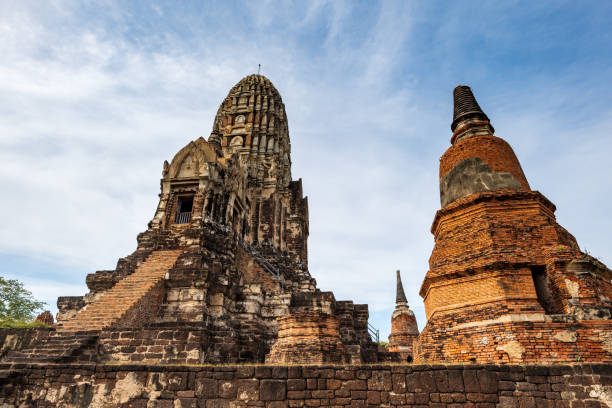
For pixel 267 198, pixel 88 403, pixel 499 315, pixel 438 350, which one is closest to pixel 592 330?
pixel 499 315

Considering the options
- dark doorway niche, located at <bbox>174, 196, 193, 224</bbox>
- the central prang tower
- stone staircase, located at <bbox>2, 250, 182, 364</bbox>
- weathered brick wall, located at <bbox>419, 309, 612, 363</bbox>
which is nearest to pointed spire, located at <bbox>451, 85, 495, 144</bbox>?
weathered brick wall, located at <bbox>419, 309, 612, 363</bbox>

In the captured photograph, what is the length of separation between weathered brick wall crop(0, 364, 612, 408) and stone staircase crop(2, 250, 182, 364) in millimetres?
2798

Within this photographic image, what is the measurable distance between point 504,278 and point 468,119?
5803 mm

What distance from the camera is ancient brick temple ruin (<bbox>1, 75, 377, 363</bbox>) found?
32.2 feet

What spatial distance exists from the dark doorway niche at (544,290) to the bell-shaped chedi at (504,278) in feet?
0.07

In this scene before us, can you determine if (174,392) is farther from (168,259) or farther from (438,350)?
(168,259)

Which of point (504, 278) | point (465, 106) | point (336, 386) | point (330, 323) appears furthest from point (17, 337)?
point (465, 106)

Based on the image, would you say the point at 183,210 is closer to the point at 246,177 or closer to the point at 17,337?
the point at 246,177

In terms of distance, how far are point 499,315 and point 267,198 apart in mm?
20064

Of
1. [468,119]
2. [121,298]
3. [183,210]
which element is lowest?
[121,298]

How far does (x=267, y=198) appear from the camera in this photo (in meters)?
26.2

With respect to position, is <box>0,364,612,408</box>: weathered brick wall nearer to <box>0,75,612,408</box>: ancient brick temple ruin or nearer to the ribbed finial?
<box>0,75,612,408</box>: ancient brick temple ruin

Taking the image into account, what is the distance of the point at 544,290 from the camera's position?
26.3 ft

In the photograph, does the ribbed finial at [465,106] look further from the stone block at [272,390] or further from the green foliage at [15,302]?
the green foliage at [15,302]
